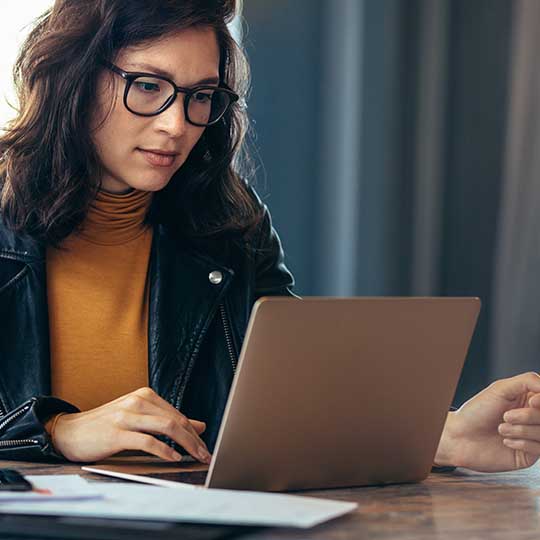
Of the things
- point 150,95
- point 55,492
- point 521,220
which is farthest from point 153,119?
point 521,220

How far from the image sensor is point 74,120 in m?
1.77

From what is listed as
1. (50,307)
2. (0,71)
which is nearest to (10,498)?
(50,307)

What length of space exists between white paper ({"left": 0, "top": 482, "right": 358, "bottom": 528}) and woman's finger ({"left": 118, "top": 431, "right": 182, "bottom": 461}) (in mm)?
263

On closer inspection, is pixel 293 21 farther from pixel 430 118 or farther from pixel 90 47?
pixel 90 47

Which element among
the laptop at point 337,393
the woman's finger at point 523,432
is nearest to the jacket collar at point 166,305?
the laptop at point 337,393

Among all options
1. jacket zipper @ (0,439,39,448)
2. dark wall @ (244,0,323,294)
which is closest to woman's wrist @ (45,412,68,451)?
jacket zipper @ (0,439,39,448)

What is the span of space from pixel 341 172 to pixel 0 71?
39.5 inches

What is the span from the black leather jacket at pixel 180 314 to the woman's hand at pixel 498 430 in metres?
0.58

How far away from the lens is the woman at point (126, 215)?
1732mm

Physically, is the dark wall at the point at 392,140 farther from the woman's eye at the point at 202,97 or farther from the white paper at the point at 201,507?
the white paper at the point at 201,507

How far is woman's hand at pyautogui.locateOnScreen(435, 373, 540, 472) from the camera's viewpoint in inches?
53.2

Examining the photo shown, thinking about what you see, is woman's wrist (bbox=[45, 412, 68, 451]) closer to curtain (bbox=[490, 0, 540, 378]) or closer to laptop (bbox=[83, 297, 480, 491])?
laptop (bbox=[83, 297, 480, 491])

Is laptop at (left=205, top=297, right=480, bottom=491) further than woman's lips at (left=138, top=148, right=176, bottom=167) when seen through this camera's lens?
No

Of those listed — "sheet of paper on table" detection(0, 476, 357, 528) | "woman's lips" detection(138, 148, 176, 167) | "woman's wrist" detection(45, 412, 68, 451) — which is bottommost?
"woman's wrist" detection(45, 412, 68, 451)
